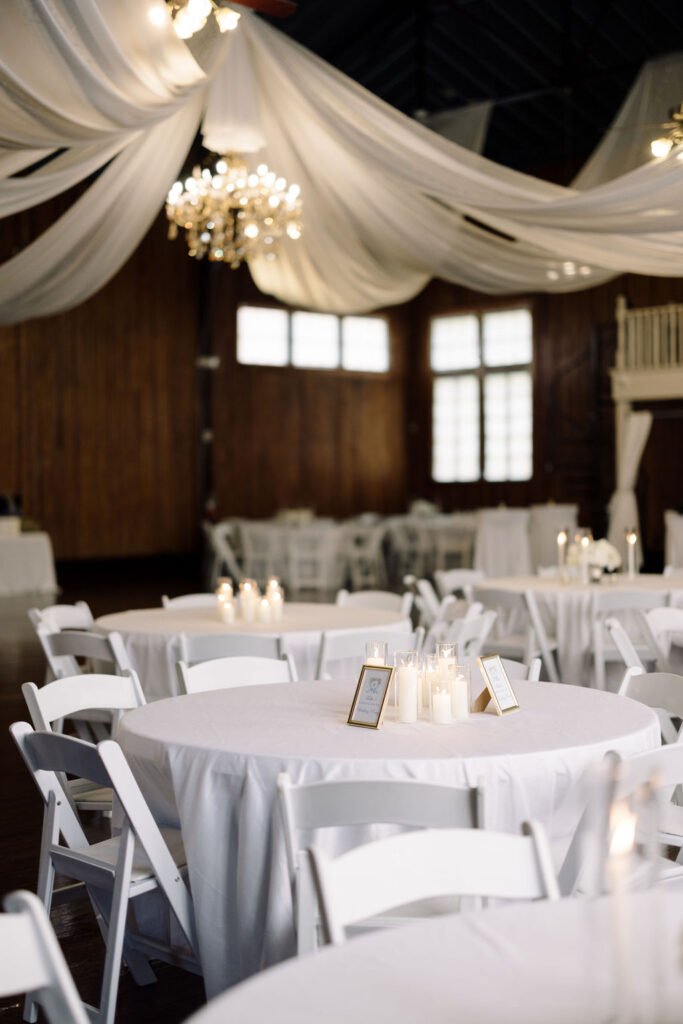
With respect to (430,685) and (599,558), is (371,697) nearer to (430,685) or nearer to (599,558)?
(430,685)

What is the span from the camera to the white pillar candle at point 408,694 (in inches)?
119

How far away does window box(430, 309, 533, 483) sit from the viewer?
58.6 ft

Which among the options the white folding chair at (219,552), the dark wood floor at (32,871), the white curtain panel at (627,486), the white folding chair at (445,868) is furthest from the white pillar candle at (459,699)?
the white folding chair at (219,552)

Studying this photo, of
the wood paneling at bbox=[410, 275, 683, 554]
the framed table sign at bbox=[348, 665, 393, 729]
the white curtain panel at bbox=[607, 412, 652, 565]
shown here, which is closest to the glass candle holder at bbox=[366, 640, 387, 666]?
the framed table sign at bbox=[348, 665, 393, 729]

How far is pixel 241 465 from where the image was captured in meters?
17.7

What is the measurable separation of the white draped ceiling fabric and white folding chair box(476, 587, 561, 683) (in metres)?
1.73

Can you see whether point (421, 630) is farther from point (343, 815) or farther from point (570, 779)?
point (343, 815)

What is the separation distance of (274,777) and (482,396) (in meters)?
16.1

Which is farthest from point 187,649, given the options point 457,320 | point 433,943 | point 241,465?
point 457,320

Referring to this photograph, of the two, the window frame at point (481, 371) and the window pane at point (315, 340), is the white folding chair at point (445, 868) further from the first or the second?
the window pane at point (315, 340)

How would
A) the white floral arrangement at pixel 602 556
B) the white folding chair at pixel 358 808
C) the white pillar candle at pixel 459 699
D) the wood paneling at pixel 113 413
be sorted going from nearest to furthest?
the white folding chair at pixel 358 808
the white pillar candle at pixel 459 699
the white floral arrangement at pixel 602 556
the wood paneling at pixel 113 413

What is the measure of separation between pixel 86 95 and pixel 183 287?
13.2 m

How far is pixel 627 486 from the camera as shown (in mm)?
13133

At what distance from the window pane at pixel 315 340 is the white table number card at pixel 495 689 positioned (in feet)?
50.4
